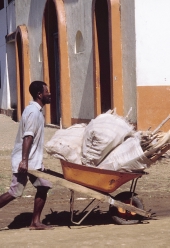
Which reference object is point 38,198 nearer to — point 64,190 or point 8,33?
point 64,190

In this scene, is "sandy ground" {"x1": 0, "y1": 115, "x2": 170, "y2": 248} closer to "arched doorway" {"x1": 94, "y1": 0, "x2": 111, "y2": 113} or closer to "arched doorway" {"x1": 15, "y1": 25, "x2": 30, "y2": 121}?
"arched doorway" {"x1": 94, "y1": 0, "x2": 111, "y2": 113}

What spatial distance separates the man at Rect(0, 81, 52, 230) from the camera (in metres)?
6.99

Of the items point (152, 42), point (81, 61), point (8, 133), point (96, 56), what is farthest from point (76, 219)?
point (8, 133)

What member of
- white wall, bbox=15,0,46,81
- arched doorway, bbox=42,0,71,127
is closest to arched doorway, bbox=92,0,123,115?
arched doorway, bbox=42,0,71,127

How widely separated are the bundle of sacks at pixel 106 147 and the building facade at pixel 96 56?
1.13 metres

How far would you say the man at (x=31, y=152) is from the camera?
699cm

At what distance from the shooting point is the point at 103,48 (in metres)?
15.1

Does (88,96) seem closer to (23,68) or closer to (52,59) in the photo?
(52,59)

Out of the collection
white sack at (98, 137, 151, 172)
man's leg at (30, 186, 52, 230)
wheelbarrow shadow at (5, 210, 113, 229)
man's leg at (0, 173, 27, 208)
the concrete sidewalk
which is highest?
white sack at (98, 137, 151, 172)

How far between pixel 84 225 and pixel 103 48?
8134 mm

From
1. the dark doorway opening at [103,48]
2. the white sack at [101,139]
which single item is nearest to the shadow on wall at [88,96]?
the dark doorway opening at [103,48]

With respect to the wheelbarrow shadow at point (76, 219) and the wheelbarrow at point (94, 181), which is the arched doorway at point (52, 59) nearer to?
the wheelbarrow shadow at point (76, 219)

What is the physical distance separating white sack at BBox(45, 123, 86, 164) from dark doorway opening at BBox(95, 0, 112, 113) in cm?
742

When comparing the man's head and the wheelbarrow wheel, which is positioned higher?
the man's head
